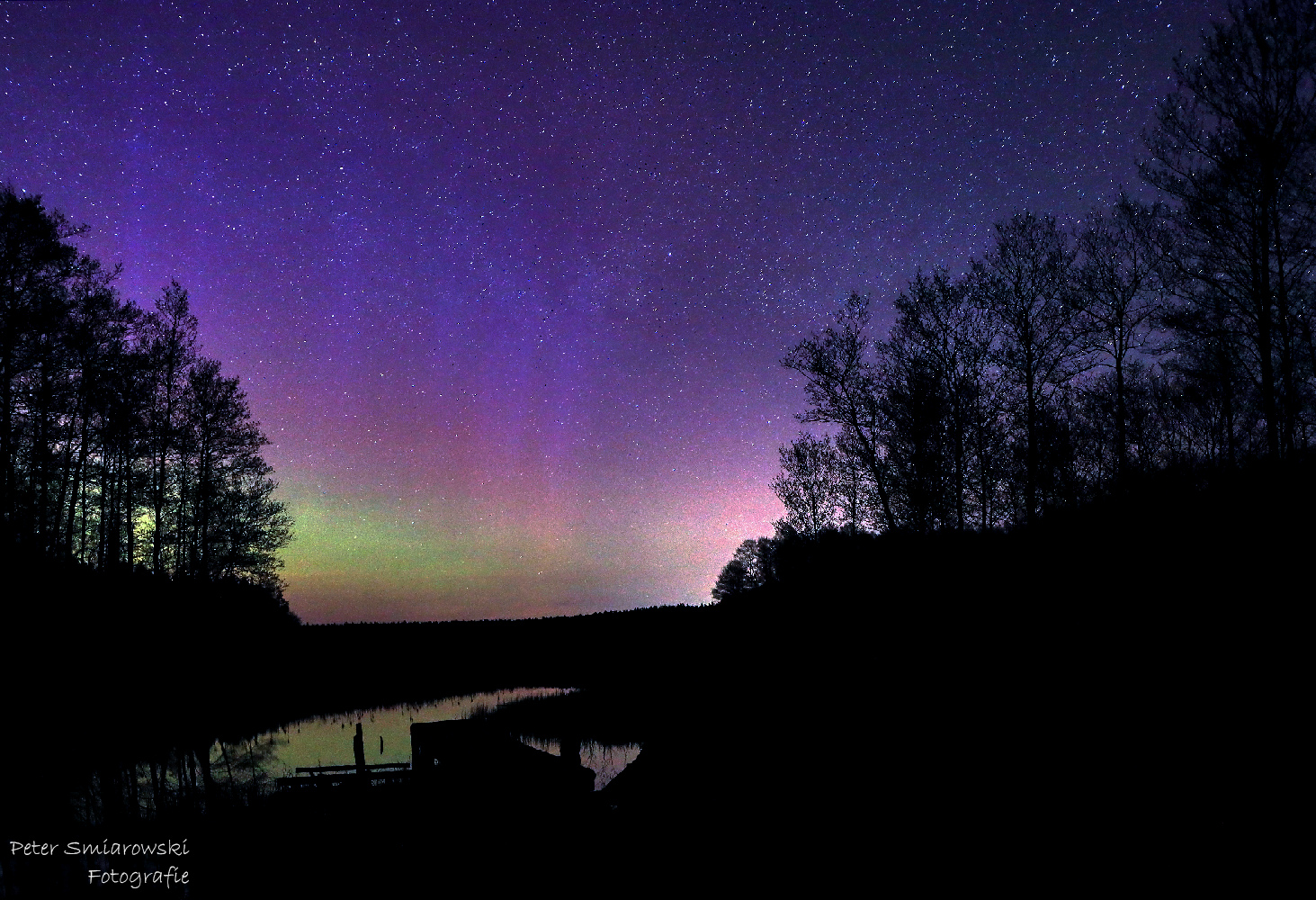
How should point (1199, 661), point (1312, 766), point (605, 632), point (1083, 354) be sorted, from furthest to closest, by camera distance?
point (605, 632), point (1083, 354), point (1199, 661), point (1312, 766)

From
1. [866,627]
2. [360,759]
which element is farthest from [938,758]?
[360,759]

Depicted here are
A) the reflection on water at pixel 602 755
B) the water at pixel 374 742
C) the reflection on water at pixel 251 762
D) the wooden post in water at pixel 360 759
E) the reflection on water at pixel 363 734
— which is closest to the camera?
the wooden post in water at pixel 360 759

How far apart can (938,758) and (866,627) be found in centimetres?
669

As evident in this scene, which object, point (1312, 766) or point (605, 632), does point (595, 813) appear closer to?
point (1312, 766)

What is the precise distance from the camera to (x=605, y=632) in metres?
45.2

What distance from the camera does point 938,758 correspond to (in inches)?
408

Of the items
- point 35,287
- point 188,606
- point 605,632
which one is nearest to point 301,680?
point 188,606

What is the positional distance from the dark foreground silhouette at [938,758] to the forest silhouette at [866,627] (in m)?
0.06

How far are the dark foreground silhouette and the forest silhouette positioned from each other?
0.06 metres

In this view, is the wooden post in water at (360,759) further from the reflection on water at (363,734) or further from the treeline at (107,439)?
the treeline at (107,439)

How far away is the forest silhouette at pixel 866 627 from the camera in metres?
8.77

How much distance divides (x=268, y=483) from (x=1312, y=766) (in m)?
42.4

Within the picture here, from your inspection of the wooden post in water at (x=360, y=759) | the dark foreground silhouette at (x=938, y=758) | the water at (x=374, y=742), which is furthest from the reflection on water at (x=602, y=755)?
the wooden post in water at (x=360, y=759)

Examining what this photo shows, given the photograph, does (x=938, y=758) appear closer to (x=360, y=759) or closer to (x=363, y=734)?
(x=360, y=759)
